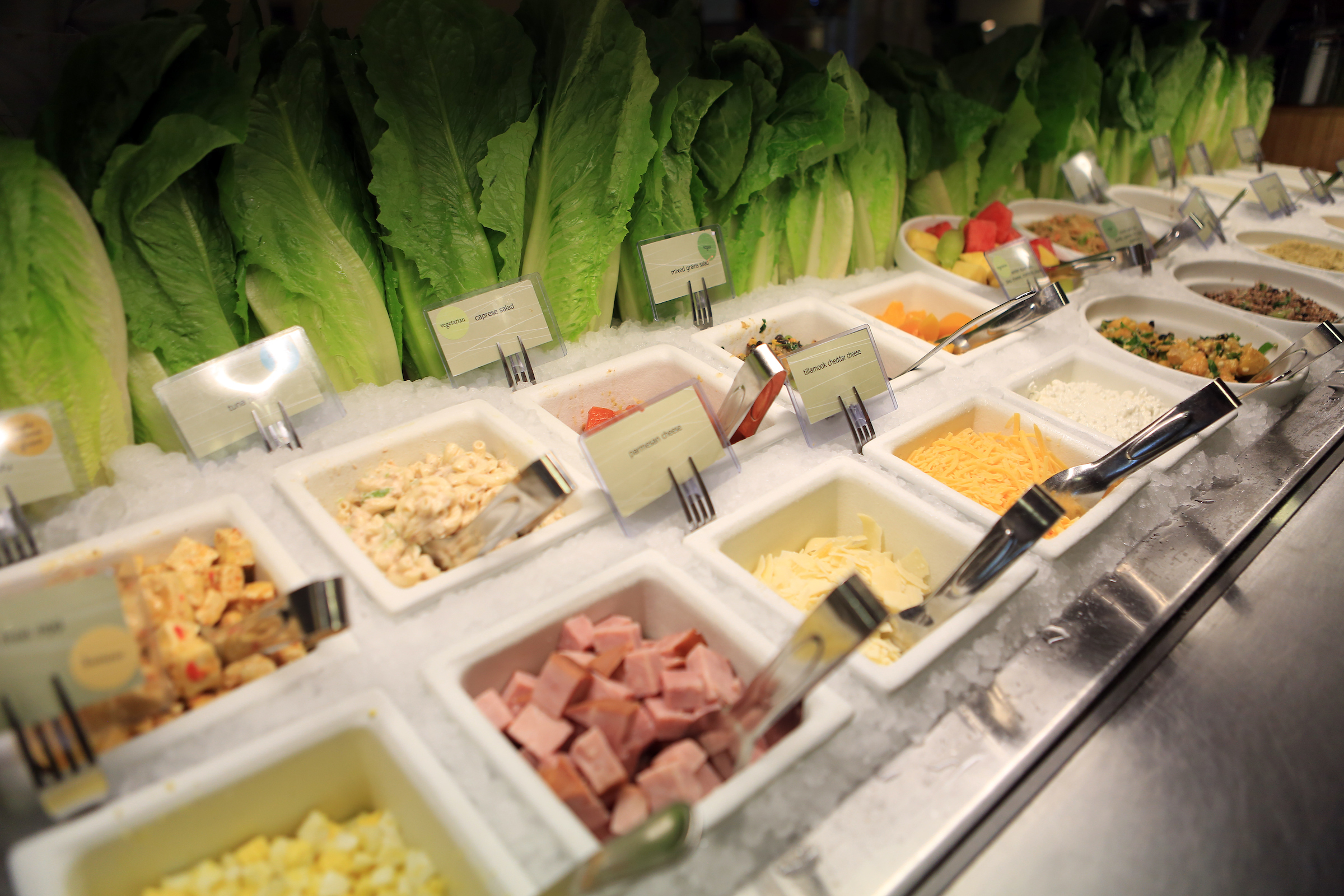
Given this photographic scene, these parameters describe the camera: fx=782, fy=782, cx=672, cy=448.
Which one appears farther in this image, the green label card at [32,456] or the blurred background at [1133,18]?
the blurred background at [1133,18]

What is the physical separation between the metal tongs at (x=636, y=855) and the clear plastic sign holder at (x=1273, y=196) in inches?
153

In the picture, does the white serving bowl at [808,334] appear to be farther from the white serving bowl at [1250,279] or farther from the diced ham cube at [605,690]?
the white serving bowl at [1250,279]

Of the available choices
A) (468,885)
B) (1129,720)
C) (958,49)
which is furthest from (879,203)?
(468,885)

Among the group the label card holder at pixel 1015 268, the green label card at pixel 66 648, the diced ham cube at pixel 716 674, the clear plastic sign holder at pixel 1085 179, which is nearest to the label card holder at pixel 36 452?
the green label card at pixel 66 648

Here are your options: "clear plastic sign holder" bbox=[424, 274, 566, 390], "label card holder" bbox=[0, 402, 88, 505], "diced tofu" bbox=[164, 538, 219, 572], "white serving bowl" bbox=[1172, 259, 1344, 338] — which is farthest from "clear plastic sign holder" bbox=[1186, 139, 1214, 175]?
"label card holder" bbox=[0, 402, 88, 505]

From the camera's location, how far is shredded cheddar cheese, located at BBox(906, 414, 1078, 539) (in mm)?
1591

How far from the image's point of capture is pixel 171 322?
5.12 ft

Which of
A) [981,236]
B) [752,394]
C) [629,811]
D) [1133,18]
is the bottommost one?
[629,811]

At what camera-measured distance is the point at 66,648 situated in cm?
97

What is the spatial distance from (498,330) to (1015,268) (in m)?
1.54

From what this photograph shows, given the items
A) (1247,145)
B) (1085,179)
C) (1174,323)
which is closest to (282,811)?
(1174,323)

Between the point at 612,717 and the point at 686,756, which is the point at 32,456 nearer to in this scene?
the point at 612,717

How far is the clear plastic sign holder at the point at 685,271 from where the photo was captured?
2105mm

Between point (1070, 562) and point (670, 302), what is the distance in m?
1.26
